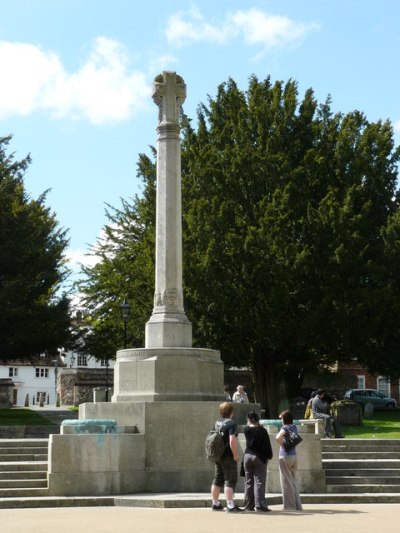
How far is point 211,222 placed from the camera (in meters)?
38.8

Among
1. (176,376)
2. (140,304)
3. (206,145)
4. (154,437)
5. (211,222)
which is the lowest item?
(154,437)

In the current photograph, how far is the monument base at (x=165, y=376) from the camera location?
19.7m

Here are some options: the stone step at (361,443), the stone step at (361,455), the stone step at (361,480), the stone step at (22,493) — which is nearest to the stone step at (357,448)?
the stone step at (361,443)

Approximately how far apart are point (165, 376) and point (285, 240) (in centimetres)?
1927

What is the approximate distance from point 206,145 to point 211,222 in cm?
431

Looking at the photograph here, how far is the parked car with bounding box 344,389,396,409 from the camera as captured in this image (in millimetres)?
58406

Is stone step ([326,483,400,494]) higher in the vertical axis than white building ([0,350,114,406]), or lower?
lower

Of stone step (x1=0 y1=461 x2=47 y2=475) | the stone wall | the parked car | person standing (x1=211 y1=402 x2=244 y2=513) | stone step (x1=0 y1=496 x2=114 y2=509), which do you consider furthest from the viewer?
the parked car

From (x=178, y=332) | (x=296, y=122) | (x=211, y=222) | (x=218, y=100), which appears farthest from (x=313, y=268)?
(x=178, y=332)

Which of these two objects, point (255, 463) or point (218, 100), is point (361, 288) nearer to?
point (218, 100)

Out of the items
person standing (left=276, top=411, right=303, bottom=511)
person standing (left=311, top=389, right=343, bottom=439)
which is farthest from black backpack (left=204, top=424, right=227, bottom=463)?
person standing (left=311, top=389, right=343, bottom=439)

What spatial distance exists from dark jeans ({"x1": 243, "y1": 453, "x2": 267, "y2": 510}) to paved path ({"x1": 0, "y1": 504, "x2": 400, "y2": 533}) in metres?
0.39

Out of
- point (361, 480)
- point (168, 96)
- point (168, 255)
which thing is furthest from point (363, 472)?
point (168, 96)

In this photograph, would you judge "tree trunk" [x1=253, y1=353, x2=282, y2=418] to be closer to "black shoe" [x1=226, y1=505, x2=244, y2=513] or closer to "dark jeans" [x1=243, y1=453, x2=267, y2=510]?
"dark jeans" [x1=243, y1=453, x2=267, y2=510]
